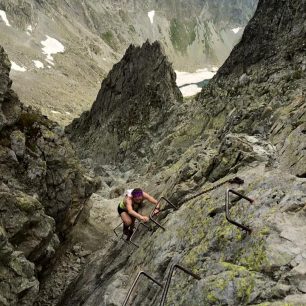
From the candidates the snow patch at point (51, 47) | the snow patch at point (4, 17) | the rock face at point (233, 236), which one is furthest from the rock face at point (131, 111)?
the snow patch at point (4, 17)

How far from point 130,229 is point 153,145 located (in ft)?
114

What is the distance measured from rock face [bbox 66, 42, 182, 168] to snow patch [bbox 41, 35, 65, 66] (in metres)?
110

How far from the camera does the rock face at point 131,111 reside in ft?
187

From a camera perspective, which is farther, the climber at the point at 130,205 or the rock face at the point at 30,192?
the climber at the point at 130,205

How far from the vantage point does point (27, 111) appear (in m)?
25.1

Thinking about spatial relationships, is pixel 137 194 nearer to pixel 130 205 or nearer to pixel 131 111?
pixel 130 205

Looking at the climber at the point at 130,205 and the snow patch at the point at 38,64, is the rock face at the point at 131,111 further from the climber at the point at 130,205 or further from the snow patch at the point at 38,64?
the snow patch at the point at 38,64

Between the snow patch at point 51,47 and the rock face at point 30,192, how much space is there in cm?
15395

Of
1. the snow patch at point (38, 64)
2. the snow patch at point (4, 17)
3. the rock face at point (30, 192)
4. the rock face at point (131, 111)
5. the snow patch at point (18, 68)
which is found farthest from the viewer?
the snow patch at point (4, 17)

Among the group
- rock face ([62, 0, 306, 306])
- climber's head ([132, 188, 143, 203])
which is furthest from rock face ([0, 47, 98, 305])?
climber's head ([132, 188, 143, 203])

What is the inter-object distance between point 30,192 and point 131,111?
41.5 metres

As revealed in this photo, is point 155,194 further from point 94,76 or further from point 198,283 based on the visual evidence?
point 94,76

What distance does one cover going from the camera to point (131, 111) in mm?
62531

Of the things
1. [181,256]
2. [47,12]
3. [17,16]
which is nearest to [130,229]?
[181,256]
